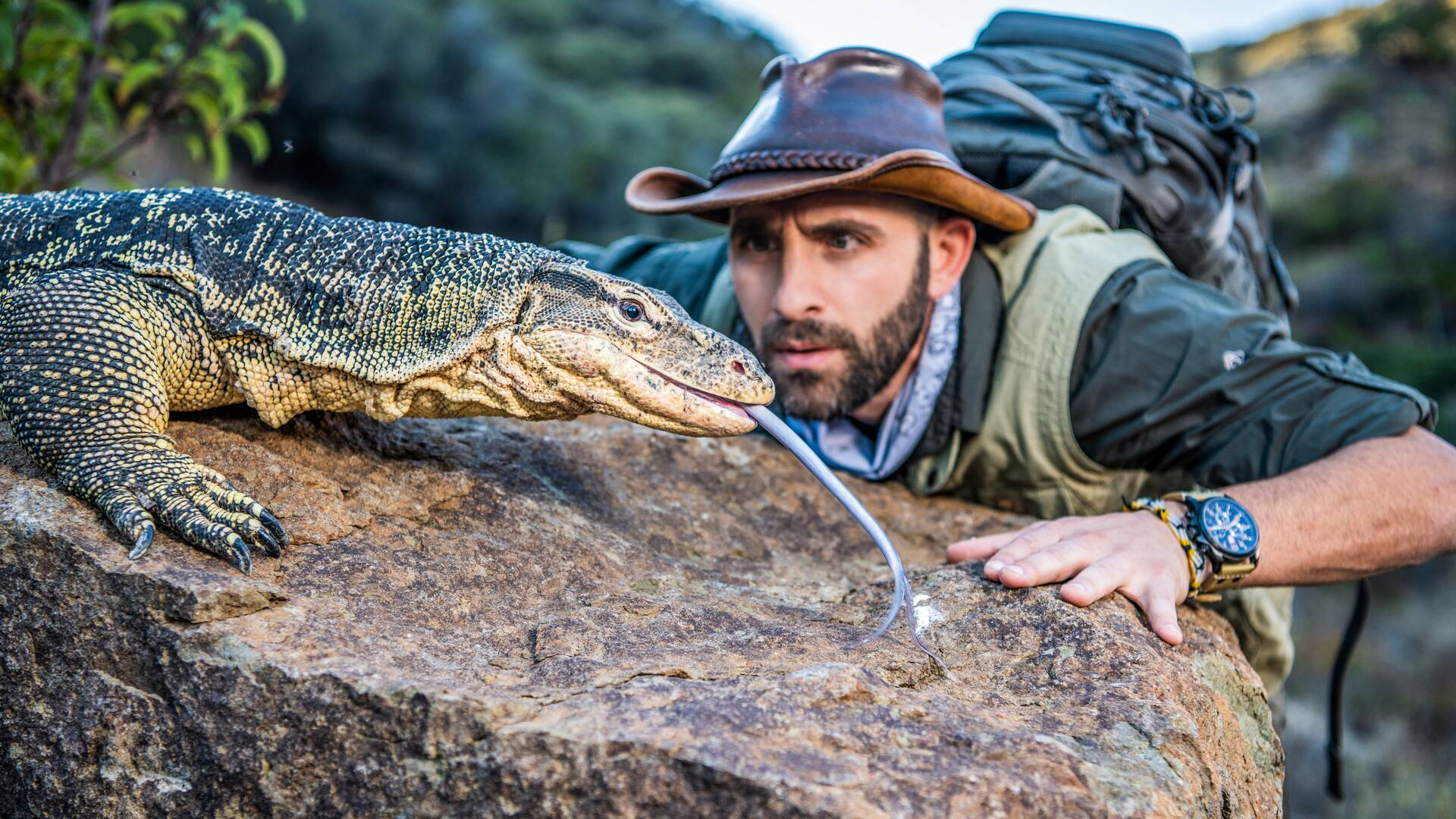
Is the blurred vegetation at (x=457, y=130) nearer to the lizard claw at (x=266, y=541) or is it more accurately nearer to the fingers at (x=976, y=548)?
the fingers at (x=976, y=548)

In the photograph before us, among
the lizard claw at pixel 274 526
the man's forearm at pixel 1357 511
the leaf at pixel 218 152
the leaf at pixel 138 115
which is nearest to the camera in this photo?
the lizard claw at pixel 274 526

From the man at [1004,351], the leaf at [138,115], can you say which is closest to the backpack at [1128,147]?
the man at [1004,351]

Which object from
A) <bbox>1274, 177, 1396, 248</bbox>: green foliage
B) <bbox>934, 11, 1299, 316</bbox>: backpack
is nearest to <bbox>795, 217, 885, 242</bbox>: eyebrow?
<bbox>934, 11, 1299, 316</bbox>: backpack

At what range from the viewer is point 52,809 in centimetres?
281

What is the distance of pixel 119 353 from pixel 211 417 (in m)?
0.55

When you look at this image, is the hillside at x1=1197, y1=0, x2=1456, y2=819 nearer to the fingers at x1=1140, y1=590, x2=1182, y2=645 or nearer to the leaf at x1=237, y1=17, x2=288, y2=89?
the fingers at x1=1140, y1=590, x2=1182, y2=645

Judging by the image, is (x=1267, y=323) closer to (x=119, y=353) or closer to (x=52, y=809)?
(x=119, y=353)

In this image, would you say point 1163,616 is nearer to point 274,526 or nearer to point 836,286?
point 836,286

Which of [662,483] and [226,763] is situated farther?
[662,483]

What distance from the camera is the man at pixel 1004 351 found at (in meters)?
4.54

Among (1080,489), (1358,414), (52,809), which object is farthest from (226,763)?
(1358,414)

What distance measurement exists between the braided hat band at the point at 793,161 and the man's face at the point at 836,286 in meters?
0.17

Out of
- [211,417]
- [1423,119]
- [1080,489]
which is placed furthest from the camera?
[1423,119]

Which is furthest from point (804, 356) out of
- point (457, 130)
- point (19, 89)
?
point (457, 130)
